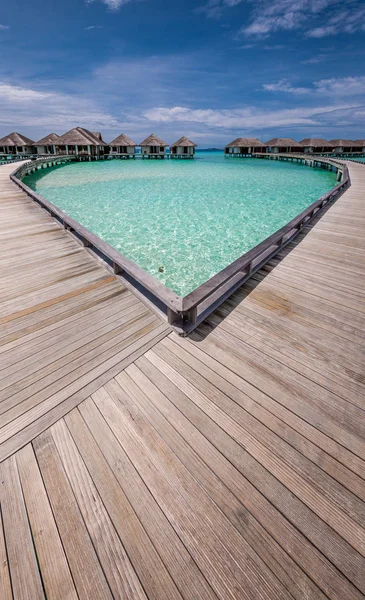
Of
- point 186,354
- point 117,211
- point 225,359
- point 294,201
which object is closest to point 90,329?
point 186,354

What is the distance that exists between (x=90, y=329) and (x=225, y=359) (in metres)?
1.83

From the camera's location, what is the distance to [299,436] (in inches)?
90.8

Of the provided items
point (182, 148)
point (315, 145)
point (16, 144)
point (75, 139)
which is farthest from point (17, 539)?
point (315, 145)

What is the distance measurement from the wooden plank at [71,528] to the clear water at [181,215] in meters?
5.51

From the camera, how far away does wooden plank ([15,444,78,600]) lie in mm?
1524

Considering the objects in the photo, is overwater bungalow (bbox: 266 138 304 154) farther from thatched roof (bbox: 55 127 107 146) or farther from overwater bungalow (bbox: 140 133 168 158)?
thatched roof (bbox: 55 127 107 146)

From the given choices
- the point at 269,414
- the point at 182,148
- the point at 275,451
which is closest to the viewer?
the point at 275,451

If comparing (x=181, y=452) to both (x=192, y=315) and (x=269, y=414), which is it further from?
(x=192, y=315)

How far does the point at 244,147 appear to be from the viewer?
2317 inches

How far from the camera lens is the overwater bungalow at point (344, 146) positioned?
5600cm

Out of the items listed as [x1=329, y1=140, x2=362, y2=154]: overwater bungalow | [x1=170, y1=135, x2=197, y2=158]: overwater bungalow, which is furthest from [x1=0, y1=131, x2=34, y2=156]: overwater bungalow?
[x1=329, y1=140, x2=362, y2=154]: overwater bungalow

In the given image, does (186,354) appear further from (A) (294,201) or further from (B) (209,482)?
(A) (294,201)

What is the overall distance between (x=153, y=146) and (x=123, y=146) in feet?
19.7

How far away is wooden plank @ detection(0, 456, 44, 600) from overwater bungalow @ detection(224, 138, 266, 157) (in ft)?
217
